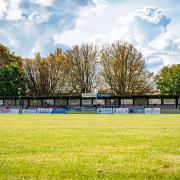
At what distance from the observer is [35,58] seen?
A: 4414 inches

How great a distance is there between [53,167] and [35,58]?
336 feet

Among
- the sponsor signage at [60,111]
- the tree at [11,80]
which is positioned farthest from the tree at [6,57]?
the sponsor signage at [60,111]

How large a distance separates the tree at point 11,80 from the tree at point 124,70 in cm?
2102

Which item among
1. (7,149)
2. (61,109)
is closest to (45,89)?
(61,109)

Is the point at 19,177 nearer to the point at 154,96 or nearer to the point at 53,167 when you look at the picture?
the point at 53,167

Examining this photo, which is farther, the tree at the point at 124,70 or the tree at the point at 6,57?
the tree at the point at 6,57

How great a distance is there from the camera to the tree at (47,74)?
4274 inches

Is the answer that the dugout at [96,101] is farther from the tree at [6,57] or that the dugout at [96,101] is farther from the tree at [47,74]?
the tree at [6,57]

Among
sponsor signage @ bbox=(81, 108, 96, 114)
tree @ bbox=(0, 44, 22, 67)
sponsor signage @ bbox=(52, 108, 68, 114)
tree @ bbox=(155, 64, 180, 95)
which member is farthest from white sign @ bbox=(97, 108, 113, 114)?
tree @ bbox=(0, 44, 22, 67)

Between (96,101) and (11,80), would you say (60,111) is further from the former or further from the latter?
(11,80)

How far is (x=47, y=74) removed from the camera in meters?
110

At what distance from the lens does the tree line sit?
104375mm

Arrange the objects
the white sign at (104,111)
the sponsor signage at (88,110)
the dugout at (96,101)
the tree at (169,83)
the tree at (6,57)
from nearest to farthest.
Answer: the white sign at (104,111) < the sponsor signage at (88,110) < the dugout at (96,101) < the tree at (169,83) < the tree at (6,57)

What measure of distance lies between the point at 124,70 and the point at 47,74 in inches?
772
